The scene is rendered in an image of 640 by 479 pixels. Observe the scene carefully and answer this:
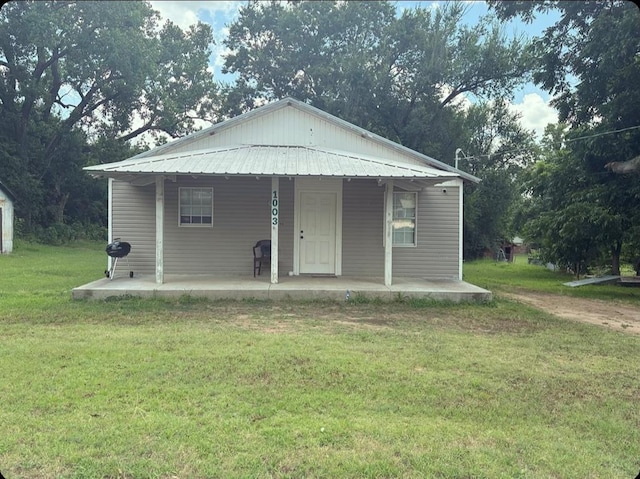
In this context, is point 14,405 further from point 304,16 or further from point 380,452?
point 304,16

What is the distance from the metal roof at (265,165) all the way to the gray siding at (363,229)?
0.93m

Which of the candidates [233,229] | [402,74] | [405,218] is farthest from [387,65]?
[233,229]

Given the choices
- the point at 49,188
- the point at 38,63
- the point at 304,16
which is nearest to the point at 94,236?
the point at 49,188

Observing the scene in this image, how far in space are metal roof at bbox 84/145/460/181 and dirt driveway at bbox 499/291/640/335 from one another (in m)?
3.16

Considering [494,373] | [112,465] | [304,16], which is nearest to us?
[112,465]

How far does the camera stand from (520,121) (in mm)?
27828

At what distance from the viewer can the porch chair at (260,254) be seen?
10.0 meters

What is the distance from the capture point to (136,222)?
407 inches

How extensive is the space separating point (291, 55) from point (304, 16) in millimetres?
2339

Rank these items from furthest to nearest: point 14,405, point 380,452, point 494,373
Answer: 1. point 494,373
2. point 14,405
3. point 380,452

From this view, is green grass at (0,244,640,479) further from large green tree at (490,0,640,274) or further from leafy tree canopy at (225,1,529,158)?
leafy tree canopy at (225,1,529,158)

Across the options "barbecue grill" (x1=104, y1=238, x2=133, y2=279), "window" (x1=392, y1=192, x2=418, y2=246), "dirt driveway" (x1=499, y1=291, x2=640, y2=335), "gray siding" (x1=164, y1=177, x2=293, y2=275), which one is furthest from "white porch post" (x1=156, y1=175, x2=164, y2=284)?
"dirt driveway" (x1=499, y1=291, x2=640, y2=335)

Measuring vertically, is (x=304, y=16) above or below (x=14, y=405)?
above

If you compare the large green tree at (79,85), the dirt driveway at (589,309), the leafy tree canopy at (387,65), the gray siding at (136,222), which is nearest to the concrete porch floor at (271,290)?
the gray siding at (136,222)
